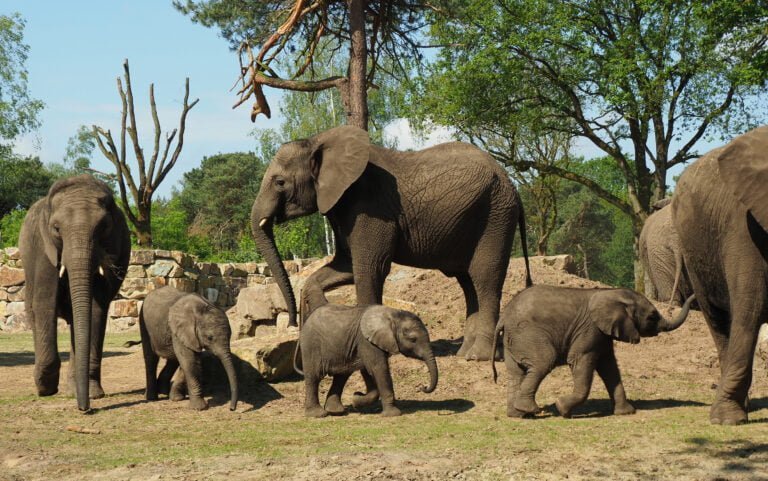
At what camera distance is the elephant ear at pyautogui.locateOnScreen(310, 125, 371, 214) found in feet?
37.2

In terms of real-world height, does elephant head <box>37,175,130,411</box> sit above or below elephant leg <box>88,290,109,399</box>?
above

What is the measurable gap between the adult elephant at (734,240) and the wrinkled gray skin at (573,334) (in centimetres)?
75

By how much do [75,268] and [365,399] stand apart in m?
3.42

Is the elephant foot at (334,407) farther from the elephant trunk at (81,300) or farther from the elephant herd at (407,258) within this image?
the elephant trunk at (81,300)

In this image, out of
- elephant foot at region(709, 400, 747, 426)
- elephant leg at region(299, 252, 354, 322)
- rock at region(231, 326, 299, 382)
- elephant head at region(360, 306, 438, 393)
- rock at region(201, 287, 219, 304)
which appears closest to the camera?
elephant foot at region(709, 400, 747, 426)

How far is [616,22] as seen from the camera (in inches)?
1200

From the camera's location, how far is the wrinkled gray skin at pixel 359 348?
926cm

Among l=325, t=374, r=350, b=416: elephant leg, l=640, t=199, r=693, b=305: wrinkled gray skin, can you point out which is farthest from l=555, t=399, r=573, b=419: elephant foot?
l=640, t=199, r=693, b=305: wrinkled gray skin

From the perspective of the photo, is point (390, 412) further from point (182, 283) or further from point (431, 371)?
point (182, 283)

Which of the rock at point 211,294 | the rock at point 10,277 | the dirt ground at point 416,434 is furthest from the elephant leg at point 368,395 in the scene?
the rock at point 10,277

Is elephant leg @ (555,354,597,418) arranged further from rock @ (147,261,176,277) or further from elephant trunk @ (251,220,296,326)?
rock @ (147,261,176,277)

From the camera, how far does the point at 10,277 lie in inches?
963

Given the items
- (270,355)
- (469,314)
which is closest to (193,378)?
(270,355)

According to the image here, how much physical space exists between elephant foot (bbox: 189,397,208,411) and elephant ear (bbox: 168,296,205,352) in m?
0.53
